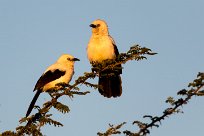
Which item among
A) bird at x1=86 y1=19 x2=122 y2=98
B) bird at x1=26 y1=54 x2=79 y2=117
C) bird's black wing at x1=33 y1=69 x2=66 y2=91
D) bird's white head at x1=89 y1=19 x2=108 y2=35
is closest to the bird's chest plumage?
bird at x1=86 y1=19 x2=122 y2=98

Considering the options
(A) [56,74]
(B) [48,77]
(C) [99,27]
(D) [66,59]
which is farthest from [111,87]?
(B) [48,77]

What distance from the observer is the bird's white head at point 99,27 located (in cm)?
956

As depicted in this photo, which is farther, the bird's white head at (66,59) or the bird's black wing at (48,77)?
the bird's white head at (66,59)

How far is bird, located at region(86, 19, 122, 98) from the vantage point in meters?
8.89

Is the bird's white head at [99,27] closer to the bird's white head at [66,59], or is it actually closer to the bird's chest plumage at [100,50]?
the bird's chest plumage at [100,50]

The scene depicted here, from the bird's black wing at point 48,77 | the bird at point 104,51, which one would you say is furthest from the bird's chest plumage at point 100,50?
the bird's black wing at point 48,77

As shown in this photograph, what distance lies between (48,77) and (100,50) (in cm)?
152

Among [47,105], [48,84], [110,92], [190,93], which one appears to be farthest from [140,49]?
[110,92]

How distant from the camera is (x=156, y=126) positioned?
3.28 m

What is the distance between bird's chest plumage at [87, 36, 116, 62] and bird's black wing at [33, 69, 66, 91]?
91 centimetres

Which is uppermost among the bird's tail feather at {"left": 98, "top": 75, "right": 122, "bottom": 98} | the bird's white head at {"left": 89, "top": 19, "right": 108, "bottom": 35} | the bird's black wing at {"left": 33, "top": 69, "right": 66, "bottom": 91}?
the bird's white head at {"left": 89, "top": 19, "right": 108, "bottom": 35}

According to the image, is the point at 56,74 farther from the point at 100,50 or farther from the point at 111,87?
the point at 111,87

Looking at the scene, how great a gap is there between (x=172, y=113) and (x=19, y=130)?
159cm

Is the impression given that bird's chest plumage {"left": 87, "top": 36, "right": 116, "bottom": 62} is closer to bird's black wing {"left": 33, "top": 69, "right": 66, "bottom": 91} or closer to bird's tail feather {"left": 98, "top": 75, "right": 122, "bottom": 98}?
bird's tail feather {"left": 98, "top": 75, "right": 122, "bottom": 98}
